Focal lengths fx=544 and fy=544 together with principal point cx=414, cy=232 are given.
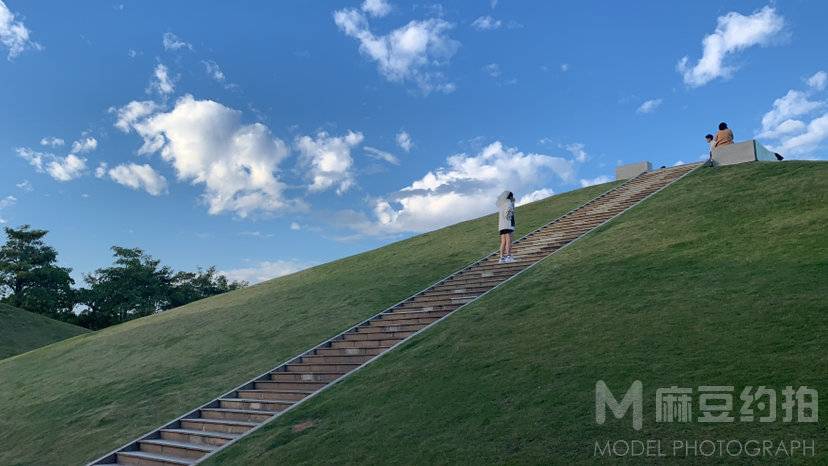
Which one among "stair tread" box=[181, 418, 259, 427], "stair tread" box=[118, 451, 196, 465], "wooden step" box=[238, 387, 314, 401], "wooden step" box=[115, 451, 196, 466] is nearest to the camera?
"stair tread" box=[118, 451, 196, 465]

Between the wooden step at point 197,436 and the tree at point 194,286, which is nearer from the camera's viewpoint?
the wooden step at point 197,436

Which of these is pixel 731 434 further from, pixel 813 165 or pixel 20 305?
pixel 20 305

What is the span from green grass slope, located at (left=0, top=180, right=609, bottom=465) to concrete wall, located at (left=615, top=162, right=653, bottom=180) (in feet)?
3.63

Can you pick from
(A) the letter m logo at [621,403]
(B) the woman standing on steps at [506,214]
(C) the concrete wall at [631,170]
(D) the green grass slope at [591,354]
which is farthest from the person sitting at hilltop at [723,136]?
(A) the letter m logo at [621,403]

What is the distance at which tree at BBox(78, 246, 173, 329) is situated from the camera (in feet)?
163

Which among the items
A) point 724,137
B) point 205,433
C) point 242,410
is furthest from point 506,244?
point 724,137

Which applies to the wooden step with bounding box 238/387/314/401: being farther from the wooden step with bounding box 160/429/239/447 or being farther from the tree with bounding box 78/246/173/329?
the tree with bounding box 78/246/173/329

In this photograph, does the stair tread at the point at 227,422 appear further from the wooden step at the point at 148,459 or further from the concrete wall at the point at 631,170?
the concrete wall at the point at 631,170

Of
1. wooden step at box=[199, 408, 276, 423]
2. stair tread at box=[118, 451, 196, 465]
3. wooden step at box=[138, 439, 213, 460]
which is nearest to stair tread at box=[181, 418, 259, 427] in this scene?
wooden step at box=[199, 408, 276, 423]

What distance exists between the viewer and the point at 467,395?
25.5ft

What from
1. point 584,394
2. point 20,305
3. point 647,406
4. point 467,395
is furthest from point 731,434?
point 20,305

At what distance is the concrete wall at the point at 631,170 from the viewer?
2250 centimetres

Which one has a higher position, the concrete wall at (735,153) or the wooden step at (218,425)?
the concrete wall at (735,153)

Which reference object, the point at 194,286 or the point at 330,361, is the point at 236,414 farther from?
the point at 194,286
